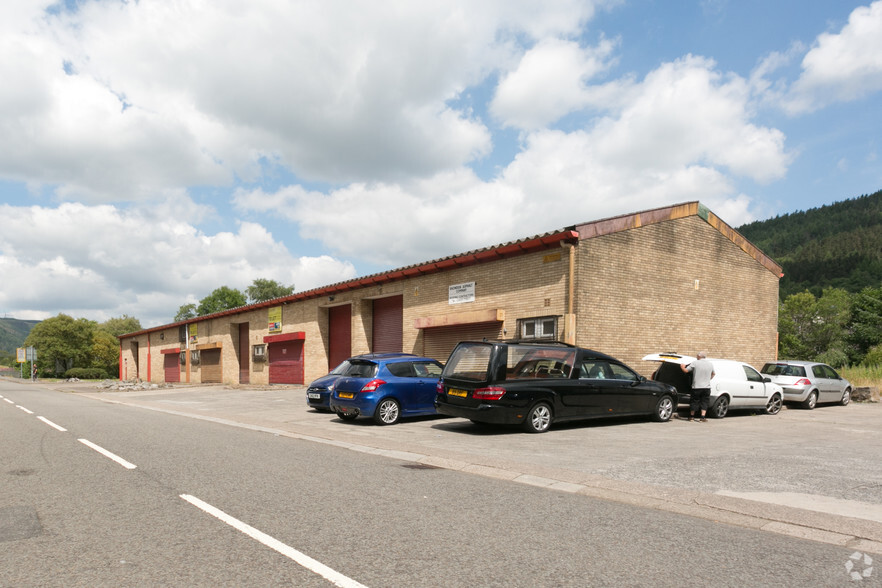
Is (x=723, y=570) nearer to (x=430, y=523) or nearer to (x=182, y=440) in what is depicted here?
(x=430, y=523)

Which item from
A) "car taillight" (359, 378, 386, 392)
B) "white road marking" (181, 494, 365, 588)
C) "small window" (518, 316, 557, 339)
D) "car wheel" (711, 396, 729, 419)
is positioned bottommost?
"car wheel" (711, 396, 729, 419)

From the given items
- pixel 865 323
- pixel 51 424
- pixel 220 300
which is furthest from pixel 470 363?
pixel 220 300

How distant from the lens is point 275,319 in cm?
3203

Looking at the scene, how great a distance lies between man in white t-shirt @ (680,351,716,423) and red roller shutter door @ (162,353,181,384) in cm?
3961

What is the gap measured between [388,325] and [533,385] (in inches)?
534

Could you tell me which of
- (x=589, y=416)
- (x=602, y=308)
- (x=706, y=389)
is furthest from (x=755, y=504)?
(x=602, y=308)

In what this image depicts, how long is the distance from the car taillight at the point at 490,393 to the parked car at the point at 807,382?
35.8 feet

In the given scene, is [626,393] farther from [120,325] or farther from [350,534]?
[120,325]

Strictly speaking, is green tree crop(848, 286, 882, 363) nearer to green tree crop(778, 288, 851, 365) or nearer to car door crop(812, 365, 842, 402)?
green tree crop(778, 288, 851, 365)

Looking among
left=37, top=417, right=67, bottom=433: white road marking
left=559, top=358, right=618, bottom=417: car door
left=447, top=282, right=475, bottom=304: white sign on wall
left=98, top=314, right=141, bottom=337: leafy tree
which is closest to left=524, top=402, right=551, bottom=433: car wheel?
left=559, top=358, right=618, bottom=417: car door

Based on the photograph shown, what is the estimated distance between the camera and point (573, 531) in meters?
4.86

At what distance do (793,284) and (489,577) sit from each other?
389 ft

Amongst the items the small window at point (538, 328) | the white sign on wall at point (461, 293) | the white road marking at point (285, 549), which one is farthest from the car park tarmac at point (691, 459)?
the white sign on wall at point (461, 293)

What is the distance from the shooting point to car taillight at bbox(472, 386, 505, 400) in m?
10.7
